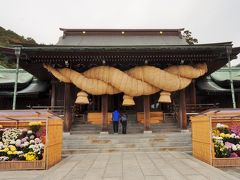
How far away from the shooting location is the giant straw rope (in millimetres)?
15555

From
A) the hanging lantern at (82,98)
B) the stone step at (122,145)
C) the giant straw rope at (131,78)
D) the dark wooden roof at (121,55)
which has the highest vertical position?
the dark wooden roof at (121,55)

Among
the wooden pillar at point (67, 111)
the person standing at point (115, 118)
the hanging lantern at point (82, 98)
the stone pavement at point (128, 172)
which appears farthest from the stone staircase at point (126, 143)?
the stone pavement at point (128, 172)

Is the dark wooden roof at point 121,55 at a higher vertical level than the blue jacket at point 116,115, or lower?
higher

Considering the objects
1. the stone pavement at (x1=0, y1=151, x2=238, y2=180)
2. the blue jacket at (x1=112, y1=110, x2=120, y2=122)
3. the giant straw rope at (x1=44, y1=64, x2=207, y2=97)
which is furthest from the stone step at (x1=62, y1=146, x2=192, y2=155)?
the giant straw rope at (x1=44, y1=64, x2=207, y2=97)

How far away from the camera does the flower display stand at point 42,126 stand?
8.01 m

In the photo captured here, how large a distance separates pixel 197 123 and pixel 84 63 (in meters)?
8.97

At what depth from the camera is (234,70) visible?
23.1 metres

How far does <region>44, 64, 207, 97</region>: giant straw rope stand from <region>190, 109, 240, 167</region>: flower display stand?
19.2 feet

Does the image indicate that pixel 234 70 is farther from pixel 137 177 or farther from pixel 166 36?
pixel 137 177

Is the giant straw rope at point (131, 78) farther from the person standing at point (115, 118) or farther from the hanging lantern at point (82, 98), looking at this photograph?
the person standing at point (115, 118)

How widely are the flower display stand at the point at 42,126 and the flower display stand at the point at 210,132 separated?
5389 mm

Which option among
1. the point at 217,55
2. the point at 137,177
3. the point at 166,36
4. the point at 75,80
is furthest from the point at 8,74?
the point at 137,177

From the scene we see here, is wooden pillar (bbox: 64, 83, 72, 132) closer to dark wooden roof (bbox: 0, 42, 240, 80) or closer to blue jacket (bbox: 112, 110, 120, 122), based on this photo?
dark wooden roof (bbox: 0, 42, 240, 80)

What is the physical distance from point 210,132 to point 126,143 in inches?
212
